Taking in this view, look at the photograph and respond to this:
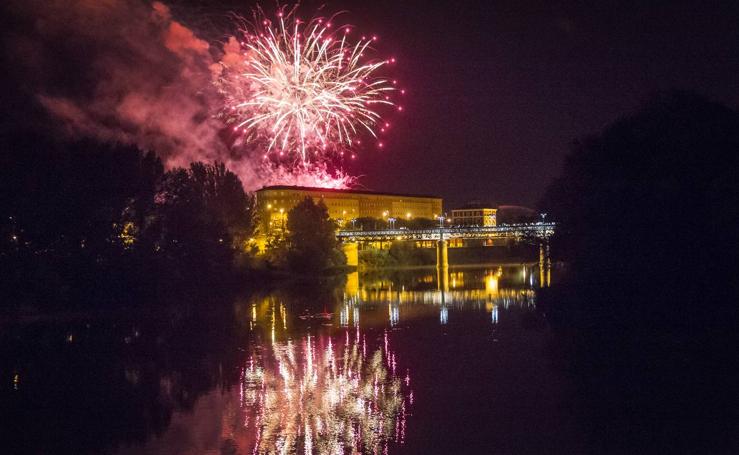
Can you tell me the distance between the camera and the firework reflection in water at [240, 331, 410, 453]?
15.6 metres

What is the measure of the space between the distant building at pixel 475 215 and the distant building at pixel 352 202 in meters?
4.58

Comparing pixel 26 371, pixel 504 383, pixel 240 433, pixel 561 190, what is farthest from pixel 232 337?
pixel 561 190

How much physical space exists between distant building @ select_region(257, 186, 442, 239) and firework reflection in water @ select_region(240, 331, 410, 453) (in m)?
75.0

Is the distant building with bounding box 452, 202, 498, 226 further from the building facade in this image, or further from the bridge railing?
the bridge railing

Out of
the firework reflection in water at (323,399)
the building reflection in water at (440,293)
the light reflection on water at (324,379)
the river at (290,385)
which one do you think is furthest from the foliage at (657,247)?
the firework reflection in water at (323,399)

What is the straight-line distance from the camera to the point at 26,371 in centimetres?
2484

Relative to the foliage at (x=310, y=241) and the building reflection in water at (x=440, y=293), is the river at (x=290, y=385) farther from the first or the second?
the foliage at (x=310, y=241)

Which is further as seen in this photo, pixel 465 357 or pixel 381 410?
pixel 465 357

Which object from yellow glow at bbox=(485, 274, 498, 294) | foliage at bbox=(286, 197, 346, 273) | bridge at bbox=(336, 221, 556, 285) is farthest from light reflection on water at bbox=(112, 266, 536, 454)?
bridge at bbox=(336, 221, 556, 285)

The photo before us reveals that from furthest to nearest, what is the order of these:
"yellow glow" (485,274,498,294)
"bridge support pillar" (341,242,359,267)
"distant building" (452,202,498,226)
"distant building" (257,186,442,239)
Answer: "distant building" (452,202,498,226)
"distant building" (257,186,442,239)
"bridge support pillar" (341,242,359,267)
"yellow glow" (485,274,498,294)

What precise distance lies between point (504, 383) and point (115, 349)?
1455 cm

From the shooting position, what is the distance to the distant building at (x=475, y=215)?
16025cm

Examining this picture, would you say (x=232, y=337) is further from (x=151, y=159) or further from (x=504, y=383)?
(x=151, y=159)

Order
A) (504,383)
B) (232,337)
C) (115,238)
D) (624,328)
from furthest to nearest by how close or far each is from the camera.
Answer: (115,238), (232,337), (624,328), (504,383)
